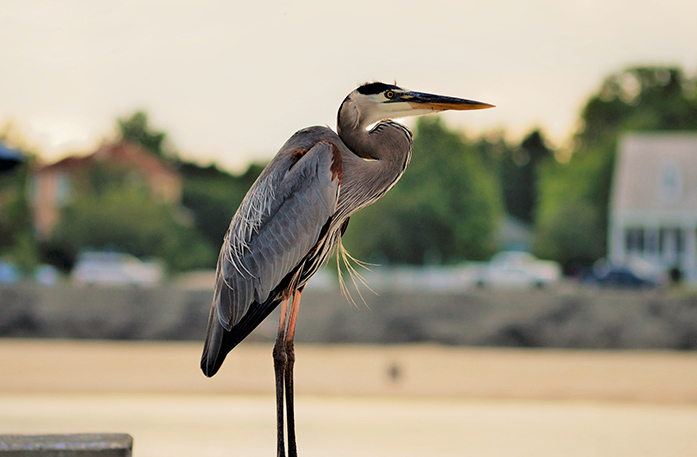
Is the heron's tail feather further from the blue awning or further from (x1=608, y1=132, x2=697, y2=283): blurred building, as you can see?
(x1=608, y1=132, x2=697, y2=283): blurred building

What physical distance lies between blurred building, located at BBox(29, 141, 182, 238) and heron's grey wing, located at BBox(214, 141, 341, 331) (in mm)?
45827

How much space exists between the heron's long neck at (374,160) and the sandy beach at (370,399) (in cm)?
398

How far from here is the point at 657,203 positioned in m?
41.2

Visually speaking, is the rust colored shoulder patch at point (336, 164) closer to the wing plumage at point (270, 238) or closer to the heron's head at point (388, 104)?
→ the wing plumage at point (270, 238)

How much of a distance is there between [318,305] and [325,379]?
4.51 m

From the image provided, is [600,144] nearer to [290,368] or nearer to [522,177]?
[522,177]

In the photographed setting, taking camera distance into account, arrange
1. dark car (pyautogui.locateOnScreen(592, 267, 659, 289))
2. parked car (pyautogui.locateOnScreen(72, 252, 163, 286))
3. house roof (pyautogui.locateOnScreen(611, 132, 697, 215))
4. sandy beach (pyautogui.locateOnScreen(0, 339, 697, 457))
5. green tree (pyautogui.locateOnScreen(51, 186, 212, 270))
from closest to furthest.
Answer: sandy beach (pyautogui.locateOnScreen(0, 339, 697, 457)) → dark car (pyautogui.locateOnScreen(592, 267, 659, 289)) → parked car (pyautogui.locateOnScreen(72, 252, 163, 286)) → house roof (pyautogui.locateOnScreen(611, 132, 697, 215)) → green tree (pyautogui.locateOnScreen(51, 186, 212, 270))

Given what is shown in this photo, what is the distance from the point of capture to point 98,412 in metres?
11.3

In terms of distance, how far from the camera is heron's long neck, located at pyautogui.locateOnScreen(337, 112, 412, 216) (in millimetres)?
4238

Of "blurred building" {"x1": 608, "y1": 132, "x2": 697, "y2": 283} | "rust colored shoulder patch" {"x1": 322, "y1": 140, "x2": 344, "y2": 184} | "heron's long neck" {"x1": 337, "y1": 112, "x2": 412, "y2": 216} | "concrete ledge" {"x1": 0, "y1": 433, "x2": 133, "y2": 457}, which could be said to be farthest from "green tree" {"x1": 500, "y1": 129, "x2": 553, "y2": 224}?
"concrete ledge" {"x1": 0, "y1": 433, "x2": 133, "y2": 457}

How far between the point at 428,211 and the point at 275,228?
105 ft

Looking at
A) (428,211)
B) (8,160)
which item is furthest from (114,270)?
(8,160)

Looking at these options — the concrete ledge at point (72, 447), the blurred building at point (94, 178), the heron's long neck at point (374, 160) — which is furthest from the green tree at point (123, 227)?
the concrete ledge at point (72, 447)

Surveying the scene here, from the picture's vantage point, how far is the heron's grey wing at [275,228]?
4.23 m
